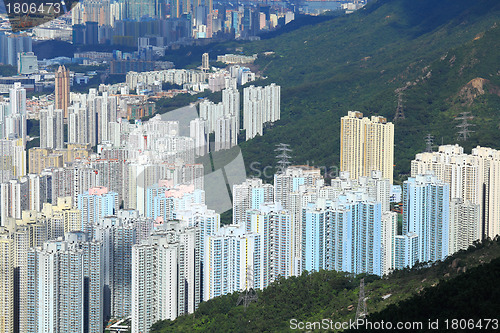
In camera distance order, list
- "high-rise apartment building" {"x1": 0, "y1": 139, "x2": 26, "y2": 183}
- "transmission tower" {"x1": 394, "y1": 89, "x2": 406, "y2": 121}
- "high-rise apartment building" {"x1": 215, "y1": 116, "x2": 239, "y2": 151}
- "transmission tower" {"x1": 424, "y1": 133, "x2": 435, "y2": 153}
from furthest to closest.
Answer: "high-rise apartment building" {"x1": 215, "y1": 116, "x2": 239, "y2": 151} → "high-rise apartment building" {"x1": 0, "y1": 139, "x2": 26, "y2": 183} → "transmission tower" {"x1": 394, "y1": 89, "x2": 406, "y2": 121} → "transmission tower" {"x1": 424, "y1": 133, "x2": 435, "y2": 153}

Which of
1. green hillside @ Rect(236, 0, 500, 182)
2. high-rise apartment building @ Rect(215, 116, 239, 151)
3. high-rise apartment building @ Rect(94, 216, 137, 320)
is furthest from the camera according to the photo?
high-rise apartment building @ Rect(215, 116, 239, 151)

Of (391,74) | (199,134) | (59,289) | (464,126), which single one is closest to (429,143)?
(464,126)

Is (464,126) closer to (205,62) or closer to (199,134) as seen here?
(199,134)

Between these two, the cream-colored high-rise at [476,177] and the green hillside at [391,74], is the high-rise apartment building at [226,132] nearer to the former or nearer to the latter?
the green hillside at [391,74]

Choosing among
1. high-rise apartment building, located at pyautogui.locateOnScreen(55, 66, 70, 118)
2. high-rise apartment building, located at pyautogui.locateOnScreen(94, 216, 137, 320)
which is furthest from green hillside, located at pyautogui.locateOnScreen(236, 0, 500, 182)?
high-rise apartment building, located at pyautogui.locateOnScreen(94, 216, 137, 320)

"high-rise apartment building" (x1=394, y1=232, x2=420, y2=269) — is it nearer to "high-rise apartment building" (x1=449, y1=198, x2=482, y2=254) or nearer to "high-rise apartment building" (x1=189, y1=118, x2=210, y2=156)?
"high-rise apartment building" (x1=449, y1=198, x2=482, y2=254)

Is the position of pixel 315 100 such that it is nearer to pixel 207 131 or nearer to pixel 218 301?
pixel 207 131

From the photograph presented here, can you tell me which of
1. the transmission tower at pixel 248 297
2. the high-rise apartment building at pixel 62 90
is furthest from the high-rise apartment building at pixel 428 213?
the high-rise apartment building at pixel 62 90
